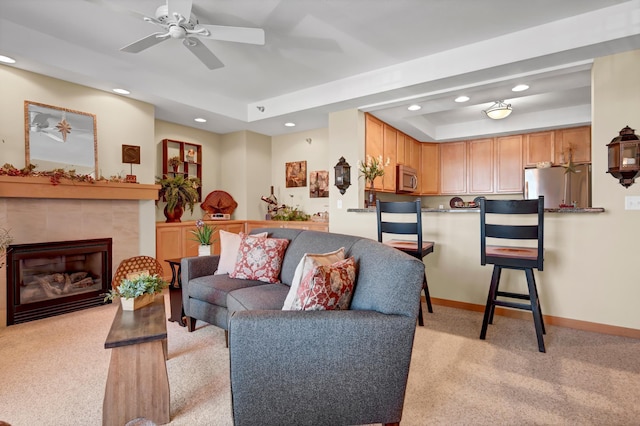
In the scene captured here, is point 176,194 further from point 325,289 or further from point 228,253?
point 325,289

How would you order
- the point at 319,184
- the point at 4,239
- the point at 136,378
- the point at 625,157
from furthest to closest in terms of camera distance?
the point at 319,184, the point at 4,239, the point at 625,157, the point at 136,378

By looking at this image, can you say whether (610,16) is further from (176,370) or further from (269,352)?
(176,370)

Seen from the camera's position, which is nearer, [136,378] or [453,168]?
[136,378]

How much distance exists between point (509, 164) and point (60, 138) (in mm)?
6445

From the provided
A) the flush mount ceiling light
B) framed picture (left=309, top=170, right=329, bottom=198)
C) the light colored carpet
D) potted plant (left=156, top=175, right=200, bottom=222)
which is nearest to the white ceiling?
the flush mount ceiling light

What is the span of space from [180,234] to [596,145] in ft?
16.1

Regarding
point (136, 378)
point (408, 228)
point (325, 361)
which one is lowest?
point (136, 378)

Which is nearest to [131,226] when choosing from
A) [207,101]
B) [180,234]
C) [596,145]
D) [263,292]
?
[180,234]

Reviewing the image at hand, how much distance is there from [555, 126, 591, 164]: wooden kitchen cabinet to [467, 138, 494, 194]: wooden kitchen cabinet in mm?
983

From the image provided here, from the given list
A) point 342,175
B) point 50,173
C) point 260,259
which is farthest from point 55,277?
point 342,175

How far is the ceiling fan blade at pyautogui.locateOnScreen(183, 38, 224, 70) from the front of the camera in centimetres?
Answer: 264

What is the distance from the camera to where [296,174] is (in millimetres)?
5887

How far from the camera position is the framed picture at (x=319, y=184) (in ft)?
18.2

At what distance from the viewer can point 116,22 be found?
2787mm
